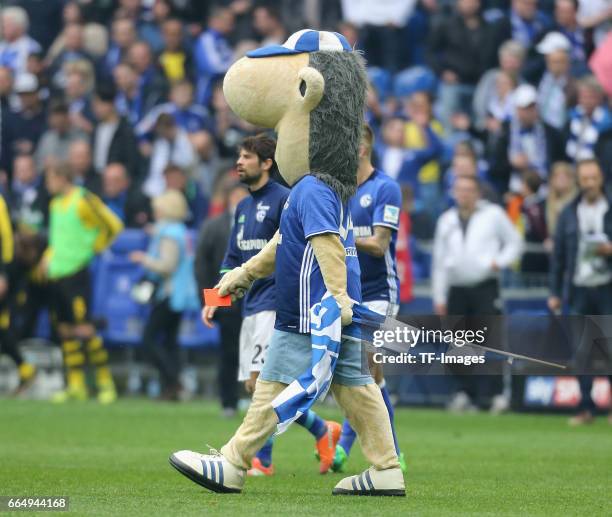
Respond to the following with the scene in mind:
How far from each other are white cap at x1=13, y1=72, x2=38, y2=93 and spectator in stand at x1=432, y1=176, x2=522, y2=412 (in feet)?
27.5

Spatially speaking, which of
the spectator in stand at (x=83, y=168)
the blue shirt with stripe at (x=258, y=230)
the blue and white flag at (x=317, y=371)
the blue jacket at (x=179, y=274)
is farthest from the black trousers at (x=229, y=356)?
the blue and white flag at (x=317, y=371)

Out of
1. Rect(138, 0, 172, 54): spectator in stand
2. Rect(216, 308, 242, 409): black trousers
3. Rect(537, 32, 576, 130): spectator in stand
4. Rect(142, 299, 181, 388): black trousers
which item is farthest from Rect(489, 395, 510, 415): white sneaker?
Rect(138, 0, 172, 54): spectator in stand

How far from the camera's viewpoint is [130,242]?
66.1 feet

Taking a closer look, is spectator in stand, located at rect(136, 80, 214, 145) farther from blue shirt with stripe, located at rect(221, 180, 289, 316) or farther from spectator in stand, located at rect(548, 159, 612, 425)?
blue shirt with stripe, located at rect(221, 180, 289, 316)

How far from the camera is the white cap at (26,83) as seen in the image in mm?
22844

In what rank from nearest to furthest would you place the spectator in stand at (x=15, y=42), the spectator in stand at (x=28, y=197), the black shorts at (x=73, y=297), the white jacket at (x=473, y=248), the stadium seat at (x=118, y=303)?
the white jacket at (x=473, y=248), the black shorts at (x=73, y=297), the stadium seat at (x=118, y=303), the spectator in stand at (x=28, y=197), the spectator in stand at (x=15, y=42)

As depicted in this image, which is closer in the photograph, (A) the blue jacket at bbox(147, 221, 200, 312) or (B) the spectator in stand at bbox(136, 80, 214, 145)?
(A) the blue jacket at bbox(147, 221, 200, 312)

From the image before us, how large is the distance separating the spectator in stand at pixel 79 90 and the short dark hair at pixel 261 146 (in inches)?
490

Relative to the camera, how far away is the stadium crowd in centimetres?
1777

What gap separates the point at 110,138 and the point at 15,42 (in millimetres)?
3246

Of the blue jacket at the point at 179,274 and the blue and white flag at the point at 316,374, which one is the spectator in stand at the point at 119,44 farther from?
the blue and white flag at the point at 316,374

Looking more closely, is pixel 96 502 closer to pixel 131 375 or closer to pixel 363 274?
pixel 363 274

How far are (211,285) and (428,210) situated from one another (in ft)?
15.1

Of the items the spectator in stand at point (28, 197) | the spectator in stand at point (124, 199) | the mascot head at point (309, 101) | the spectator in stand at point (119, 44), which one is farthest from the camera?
the spectator in stand at point (119, 44)
